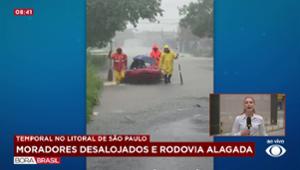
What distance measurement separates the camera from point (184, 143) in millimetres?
3502

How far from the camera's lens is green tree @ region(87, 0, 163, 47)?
3432 mm

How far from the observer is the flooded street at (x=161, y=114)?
3.48 meters

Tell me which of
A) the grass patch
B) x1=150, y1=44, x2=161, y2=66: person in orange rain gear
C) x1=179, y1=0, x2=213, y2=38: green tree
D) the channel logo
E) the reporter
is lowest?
the channel logo

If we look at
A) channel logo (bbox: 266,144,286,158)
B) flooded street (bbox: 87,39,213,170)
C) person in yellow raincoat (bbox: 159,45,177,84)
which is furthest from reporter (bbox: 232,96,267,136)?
person in yellow raincoat (bbox: 159,45,177,84)

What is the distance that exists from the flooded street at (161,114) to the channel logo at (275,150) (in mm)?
433

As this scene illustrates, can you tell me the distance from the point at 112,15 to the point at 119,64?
36cm

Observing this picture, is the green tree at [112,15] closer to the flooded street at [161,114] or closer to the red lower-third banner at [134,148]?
the flooded street at [161,114]

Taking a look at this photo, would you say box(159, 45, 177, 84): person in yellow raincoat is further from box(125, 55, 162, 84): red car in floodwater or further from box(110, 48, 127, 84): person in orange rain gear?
box(110, 48, 127, 84): person in orange rain gear

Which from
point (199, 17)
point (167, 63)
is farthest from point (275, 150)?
point (199, 17)

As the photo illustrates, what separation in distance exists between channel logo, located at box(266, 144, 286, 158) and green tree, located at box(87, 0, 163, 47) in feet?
4.19

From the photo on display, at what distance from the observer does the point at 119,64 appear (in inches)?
139

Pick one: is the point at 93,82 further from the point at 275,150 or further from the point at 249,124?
the point at 275,150

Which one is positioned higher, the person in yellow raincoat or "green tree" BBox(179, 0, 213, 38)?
"green tree" BBox(179, 0, 213, 38)

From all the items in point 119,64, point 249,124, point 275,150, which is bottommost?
point 275,150
